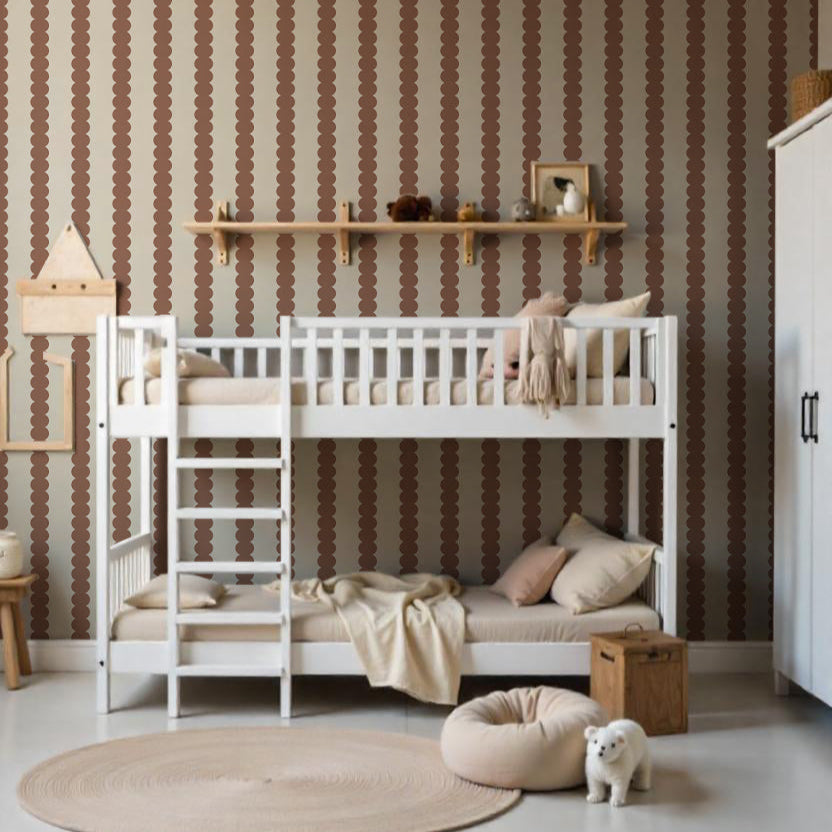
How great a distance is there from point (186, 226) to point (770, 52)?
2592 mm

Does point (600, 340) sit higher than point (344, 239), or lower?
lower

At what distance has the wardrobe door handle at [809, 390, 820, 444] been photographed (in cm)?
409

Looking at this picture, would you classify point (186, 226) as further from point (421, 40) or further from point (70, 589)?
point (70, 589)

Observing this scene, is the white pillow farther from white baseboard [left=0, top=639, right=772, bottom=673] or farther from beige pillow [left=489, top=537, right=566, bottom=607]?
beige pillow [left=489, top=537, right=566, bottom=607]

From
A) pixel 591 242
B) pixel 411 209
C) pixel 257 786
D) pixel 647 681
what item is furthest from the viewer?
pixel 591 242

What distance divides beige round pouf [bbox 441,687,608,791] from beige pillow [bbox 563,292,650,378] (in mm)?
1311

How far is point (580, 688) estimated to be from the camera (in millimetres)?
4613

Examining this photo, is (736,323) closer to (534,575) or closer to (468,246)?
(468,246)

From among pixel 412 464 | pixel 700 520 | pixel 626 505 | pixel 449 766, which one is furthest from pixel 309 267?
pixel 449 766

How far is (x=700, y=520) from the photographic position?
194 inches

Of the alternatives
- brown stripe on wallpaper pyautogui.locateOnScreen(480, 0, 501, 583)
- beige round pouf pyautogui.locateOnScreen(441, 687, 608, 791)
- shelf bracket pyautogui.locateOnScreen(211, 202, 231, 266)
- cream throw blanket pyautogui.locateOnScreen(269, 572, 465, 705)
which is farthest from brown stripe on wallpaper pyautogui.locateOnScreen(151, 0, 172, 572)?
beige round pouf pyautogui.locateOnScreen(441, 687, 608, 791)

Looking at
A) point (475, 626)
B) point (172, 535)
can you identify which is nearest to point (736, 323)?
point (475, 626)

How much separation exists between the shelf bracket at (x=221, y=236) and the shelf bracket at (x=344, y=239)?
1.58 feet

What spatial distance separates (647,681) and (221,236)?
8.15 feet
